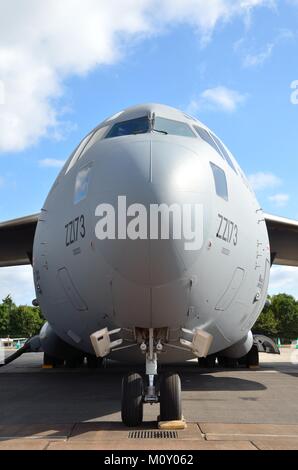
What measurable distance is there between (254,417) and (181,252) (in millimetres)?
2528

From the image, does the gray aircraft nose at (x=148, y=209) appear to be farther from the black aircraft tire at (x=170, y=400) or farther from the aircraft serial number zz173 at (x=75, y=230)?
the black aircraft tire at (x=170, y=400)

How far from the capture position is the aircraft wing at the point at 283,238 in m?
11.6

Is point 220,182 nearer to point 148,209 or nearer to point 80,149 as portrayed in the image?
point 148,209

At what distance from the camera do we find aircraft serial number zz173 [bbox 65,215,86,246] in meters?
5.46

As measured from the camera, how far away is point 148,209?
479 cm

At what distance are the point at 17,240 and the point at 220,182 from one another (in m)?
8.59

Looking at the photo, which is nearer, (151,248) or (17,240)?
(151,248)

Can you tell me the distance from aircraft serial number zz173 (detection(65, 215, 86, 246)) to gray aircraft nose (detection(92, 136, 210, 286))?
0.31 meters

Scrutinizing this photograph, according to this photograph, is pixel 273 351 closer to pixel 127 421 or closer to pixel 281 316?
pixel 127 421

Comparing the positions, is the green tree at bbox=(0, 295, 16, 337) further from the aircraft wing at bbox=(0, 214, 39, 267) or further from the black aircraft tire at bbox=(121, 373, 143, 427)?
the black aircraft tire at bbox=(121, 373, 143, 427)

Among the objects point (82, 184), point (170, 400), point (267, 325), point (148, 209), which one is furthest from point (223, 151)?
point (267, 325)

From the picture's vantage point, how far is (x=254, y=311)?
7453 millimetres
